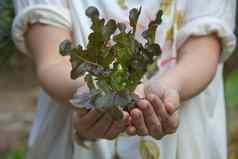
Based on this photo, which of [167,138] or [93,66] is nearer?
[93,66]

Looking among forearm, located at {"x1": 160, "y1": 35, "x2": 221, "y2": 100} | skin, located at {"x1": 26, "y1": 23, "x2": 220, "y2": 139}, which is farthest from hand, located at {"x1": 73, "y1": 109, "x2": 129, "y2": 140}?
forearm, located at {"x1": 160, "y1": 35, "x2": 221, "y2": 100}

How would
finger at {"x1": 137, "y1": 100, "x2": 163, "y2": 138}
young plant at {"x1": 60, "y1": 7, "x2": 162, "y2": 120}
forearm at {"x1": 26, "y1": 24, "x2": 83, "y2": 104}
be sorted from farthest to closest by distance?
forearm at {"x1": 26, "y1": 24, "x2": 83, "y2": 104} → finger at {"x1": 137, "y1": 100, "x2": 163, "y2": 138} → young plant at {"x1": 60, "y1": 7, "x2": 162, "y2": 120}

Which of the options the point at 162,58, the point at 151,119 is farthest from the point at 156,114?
the point at 162,58

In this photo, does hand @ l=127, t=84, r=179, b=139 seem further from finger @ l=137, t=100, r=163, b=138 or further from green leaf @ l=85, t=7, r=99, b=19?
green leaf @ l=85, t=7, r=99, b=19

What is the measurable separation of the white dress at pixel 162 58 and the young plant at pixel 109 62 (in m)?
0.27

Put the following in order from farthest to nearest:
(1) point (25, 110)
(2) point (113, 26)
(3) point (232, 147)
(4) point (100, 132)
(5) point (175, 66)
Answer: (1) point (25, 110), (3) point (232, 147), (5) point (175, 66), (4) point (100, 132), (2) point (113, 26)

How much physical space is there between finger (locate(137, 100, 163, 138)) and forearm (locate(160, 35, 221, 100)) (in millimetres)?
117

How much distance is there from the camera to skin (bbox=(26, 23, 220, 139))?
118 cm

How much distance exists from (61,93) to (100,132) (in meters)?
0.13

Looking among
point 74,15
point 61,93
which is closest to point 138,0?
point 74,15

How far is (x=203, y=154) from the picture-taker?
4.79ft

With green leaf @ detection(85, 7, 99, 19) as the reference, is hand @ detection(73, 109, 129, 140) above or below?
below

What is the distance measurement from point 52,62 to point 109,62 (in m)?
0.31

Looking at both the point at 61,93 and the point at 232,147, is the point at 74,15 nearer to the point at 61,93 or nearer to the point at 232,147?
the point at 61,93
